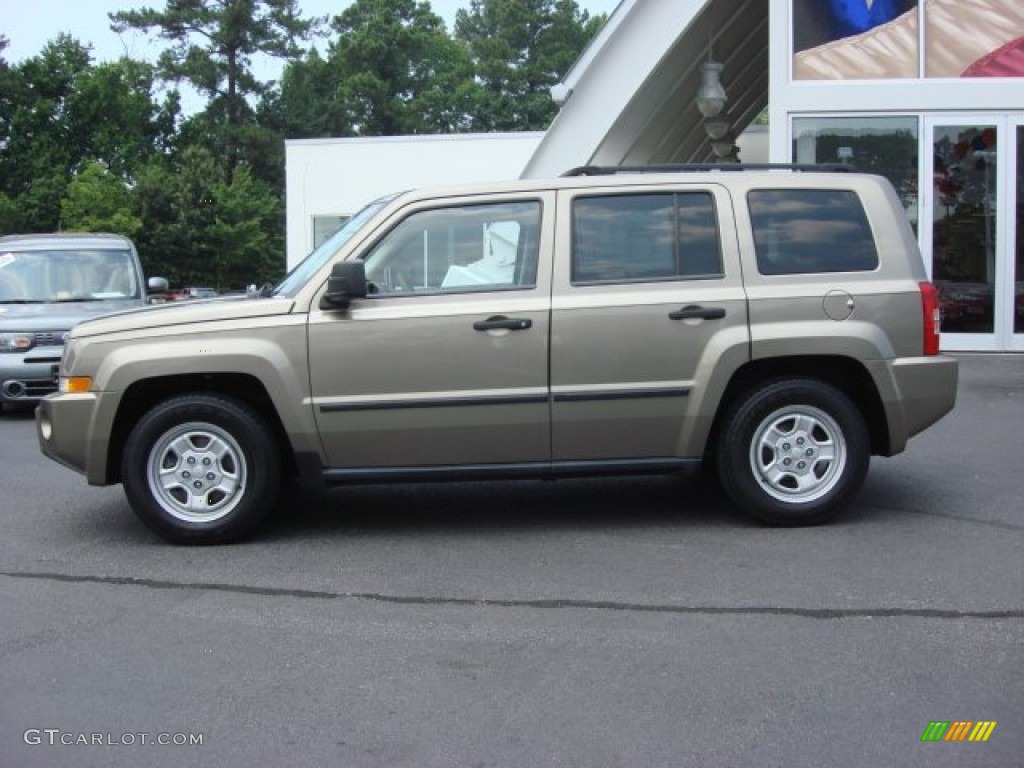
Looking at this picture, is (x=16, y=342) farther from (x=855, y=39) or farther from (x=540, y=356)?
(x=855, y=39)

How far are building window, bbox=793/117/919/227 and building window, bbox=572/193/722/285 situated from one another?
8458 mm

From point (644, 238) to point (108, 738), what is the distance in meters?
3.75

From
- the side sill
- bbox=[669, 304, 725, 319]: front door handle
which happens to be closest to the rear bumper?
bbox=[669, 304, 725, 319]: front door handle

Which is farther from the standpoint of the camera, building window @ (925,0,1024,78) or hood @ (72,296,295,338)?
building window @ (925,0,1024,78)

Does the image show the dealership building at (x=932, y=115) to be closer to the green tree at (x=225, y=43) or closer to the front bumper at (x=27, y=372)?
the front bumper at (x=27, y=372)

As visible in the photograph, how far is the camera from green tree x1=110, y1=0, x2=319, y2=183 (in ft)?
198

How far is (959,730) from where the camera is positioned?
362 cm

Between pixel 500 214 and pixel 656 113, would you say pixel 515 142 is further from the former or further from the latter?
pixel 500 214

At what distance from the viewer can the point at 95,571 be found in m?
5.61

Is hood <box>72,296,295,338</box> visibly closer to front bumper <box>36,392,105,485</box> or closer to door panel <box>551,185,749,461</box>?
front bumper <box>36,392,105,485</box>

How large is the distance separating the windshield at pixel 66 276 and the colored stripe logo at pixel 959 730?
10.5 metres

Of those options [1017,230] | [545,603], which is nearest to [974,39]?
[1017,230]

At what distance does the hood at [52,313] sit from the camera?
1117cm

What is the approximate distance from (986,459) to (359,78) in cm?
5610
